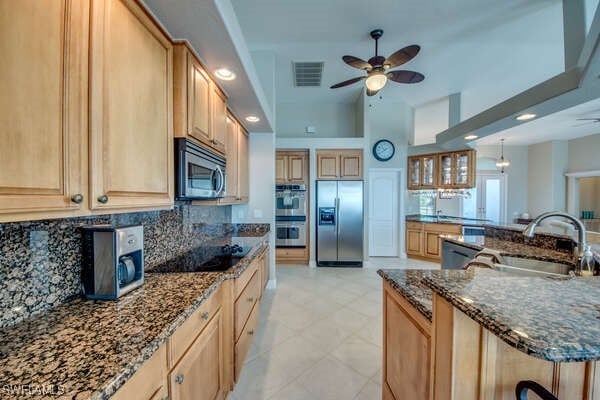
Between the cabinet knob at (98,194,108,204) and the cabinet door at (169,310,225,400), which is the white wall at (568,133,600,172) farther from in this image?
the cabinet knob at (98,194,108,204)

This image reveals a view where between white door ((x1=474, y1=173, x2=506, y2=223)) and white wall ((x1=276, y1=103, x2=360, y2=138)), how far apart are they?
5218mm

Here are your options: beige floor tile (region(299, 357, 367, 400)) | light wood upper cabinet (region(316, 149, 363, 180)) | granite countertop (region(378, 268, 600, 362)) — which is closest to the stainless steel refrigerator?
light wood upper cabinet (region(316, 149, 363, 180))

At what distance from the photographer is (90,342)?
746 mm

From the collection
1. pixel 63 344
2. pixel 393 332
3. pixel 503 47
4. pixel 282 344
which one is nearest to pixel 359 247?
pixel 282 344

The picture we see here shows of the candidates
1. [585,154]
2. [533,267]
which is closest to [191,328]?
[533,267]

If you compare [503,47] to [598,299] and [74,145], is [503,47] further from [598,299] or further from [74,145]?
[74,145]

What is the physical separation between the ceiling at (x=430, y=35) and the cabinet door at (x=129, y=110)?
6.18 ft

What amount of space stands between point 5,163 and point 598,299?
1.57 m

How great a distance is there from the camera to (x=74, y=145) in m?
0.76

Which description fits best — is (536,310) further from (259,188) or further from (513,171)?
(513,171)

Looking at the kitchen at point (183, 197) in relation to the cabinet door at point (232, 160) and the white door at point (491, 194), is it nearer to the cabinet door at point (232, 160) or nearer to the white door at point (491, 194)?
the cabinet door at point (232, 160)

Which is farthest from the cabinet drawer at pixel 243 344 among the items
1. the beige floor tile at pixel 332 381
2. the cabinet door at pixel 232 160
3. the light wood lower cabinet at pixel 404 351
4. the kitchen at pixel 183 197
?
the cabinet door at pixel 232 160

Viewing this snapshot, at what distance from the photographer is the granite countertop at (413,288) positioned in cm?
103

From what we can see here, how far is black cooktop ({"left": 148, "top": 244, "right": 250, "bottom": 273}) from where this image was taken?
157 cm
